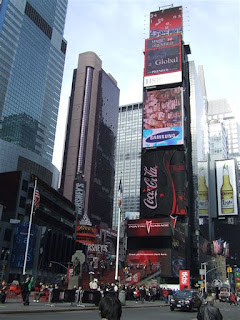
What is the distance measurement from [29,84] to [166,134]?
267 feet

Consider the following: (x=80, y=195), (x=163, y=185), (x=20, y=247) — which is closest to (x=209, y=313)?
(x=20, y=247)

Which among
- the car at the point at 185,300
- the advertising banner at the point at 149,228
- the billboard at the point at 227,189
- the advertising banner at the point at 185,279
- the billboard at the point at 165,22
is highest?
the billboard at the point at 165,22

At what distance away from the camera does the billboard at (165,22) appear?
11512 cm

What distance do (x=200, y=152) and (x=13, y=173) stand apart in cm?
9703

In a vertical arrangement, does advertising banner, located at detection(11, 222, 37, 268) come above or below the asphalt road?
above

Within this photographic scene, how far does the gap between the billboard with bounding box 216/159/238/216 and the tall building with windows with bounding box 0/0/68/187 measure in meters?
72.5

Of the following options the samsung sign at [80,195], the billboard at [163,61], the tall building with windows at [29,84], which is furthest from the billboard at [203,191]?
the tall building with windows at [29,84]

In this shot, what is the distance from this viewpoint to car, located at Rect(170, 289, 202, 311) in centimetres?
2906

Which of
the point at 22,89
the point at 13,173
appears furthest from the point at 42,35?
the point at 13,173

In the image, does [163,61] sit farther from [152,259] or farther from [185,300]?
[185,300]

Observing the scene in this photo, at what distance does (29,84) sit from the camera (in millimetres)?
156875

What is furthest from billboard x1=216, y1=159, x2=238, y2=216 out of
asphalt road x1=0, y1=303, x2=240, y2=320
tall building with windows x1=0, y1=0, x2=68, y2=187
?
asphalt road x1=0, y1=303, x2=240, y2=320

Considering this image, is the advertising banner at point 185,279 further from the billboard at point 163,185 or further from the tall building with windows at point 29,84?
the tall building with windows at point 29,84

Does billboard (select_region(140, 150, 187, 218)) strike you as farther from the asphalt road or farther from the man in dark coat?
the man in dark coat
